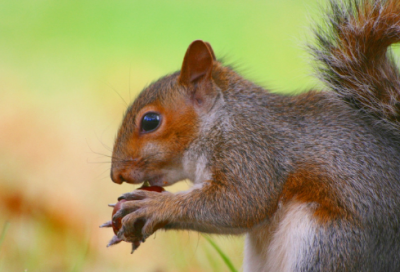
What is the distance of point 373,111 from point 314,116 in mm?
232

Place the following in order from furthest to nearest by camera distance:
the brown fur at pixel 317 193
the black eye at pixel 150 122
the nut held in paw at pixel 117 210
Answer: the black eye at pixel 150 122, the nut held in paw at pixel 117 210, the brown fur at pixel 317 193

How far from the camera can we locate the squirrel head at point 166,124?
2.27 m

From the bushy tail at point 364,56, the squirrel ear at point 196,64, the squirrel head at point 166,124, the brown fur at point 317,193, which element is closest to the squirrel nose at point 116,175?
the squirrel head at point 166,124

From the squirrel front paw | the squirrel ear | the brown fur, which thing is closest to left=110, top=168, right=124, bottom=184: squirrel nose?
the squirrel front paw

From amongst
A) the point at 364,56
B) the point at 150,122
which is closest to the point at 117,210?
the point at 150,122

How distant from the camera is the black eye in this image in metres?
Answer: 2.30

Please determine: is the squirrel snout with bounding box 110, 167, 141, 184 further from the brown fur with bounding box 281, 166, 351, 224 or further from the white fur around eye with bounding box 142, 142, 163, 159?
the brown fur with bounding box 281, 166, 351, 224

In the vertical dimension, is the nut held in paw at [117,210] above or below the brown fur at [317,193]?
below

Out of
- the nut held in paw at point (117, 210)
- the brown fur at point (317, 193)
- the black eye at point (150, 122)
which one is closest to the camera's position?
the brown fur at point (317, 193)

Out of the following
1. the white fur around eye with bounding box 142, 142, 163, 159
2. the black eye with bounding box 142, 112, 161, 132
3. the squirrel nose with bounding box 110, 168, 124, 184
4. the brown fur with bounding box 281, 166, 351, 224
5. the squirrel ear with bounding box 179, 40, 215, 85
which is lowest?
the squirrel nose with bounding box 110, 168, 124, 184

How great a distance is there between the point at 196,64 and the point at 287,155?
1.73ft

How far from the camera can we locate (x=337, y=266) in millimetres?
2043

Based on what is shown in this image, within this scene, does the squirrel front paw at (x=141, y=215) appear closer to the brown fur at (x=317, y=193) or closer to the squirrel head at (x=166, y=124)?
the squirrel head at (x=166, y=124)

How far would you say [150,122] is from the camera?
7.58 ft
